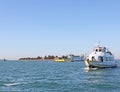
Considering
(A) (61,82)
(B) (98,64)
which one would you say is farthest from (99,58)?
(A) (61,82)

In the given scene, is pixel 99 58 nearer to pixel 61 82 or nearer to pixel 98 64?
pixel 98 64

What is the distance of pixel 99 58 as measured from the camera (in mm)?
92625

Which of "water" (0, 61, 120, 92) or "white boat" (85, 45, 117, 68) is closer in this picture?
"water" (0, 61, 120, 92)

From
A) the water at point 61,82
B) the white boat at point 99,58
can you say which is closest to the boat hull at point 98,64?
the white boat at point 99,58

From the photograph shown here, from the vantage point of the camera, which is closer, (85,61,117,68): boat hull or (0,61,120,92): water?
(0,61,120,92): water

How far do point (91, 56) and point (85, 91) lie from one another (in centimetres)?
5313

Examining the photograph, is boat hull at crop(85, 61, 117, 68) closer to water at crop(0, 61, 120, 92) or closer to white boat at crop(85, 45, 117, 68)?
white boat at crop(85, 45, 117, 68)

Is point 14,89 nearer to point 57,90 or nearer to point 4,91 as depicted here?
point 4,91

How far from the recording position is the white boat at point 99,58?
91.7 m

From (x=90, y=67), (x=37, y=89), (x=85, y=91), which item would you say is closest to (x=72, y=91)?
(x=85, y=91)

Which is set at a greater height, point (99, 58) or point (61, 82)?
point (99, 58)

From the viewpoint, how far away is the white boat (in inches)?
3608

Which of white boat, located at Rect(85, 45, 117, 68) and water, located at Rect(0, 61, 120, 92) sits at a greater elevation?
white boat, located at Rect(85, 45, 117, 68)

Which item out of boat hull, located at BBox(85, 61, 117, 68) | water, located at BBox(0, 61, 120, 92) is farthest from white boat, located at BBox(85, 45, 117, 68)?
water, located at BBox(0, 61, 120, 92)
